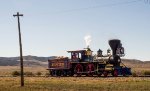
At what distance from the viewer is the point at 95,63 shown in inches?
1874

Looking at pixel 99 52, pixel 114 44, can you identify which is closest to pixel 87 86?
pixel 114 44

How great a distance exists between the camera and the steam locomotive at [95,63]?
153ft

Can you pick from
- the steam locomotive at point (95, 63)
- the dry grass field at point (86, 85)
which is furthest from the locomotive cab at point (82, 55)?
the dry grass field at point (86, 85)

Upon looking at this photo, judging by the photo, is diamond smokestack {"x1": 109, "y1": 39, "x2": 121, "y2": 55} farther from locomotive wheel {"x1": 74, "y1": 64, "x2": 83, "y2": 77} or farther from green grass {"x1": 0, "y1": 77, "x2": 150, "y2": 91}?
green grass {"x1": 0, "y1": 77, "x2": 150, "y2": 91}

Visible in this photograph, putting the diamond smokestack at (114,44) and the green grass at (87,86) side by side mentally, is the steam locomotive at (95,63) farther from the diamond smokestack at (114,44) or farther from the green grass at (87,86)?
the green grass at (87,86)

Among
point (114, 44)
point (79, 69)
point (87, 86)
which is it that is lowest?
point (87, 86)

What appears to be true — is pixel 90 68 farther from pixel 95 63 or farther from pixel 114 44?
pixel 114 44

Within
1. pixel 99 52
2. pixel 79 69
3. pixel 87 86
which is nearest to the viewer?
pixel 87 86

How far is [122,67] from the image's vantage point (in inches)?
1843

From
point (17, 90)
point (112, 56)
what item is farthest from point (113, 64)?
point (17, 90)

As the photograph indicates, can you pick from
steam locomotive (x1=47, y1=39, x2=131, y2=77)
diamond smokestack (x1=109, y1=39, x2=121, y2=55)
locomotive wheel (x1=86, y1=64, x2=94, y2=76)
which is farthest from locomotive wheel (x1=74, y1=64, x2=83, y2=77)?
diamond smokestack (x1=109, y1=39, x2=121, y2=55)

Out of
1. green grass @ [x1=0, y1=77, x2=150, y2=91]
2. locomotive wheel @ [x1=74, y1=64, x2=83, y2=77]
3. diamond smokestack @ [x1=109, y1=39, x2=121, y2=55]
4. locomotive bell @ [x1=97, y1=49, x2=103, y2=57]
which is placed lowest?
green grass @ [x1=0, y1=77, x2=150, y2=91]

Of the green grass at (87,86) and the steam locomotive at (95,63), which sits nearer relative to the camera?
the green grass at (87,86)

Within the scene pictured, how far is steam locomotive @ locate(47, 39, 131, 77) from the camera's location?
46.7 meters
